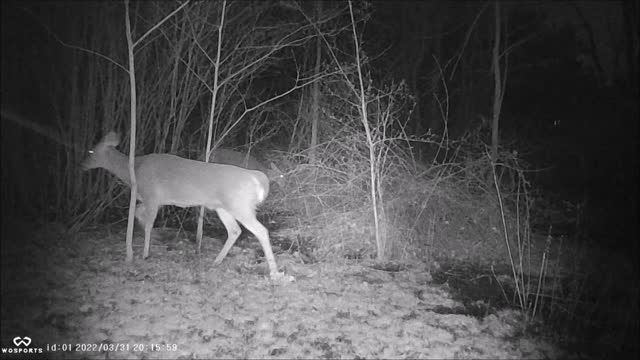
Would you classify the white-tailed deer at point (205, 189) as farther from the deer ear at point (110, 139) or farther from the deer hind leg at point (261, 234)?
the deer ear at point (110, 139)

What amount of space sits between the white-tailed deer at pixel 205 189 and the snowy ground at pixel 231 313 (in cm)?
55

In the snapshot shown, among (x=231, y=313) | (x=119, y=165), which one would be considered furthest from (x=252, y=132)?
(x=231, y=313)

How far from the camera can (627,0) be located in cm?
880

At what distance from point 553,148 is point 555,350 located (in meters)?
14.9

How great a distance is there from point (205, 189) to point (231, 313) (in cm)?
234

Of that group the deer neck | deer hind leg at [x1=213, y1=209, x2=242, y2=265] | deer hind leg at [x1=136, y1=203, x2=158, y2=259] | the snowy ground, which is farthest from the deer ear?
deer hind leg at [x1=213, y1=209, x2=242, y2=265]

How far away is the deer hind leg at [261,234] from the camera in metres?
6.63

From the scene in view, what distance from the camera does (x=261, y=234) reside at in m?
6.75

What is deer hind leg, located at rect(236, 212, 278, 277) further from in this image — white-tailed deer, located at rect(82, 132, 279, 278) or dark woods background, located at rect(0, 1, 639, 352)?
dark woods background, located at rect(0, 1, 639, 352)

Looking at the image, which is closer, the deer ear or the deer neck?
the deer neck

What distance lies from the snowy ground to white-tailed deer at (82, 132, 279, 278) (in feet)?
→ 1.80

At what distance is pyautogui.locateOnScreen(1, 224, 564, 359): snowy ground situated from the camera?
453 centimetres

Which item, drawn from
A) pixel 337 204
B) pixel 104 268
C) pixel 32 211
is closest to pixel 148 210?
pixel 104 268

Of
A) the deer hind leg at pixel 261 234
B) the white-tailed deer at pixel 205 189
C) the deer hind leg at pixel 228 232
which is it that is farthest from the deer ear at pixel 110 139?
the deer hind leg at pixel 261 234
